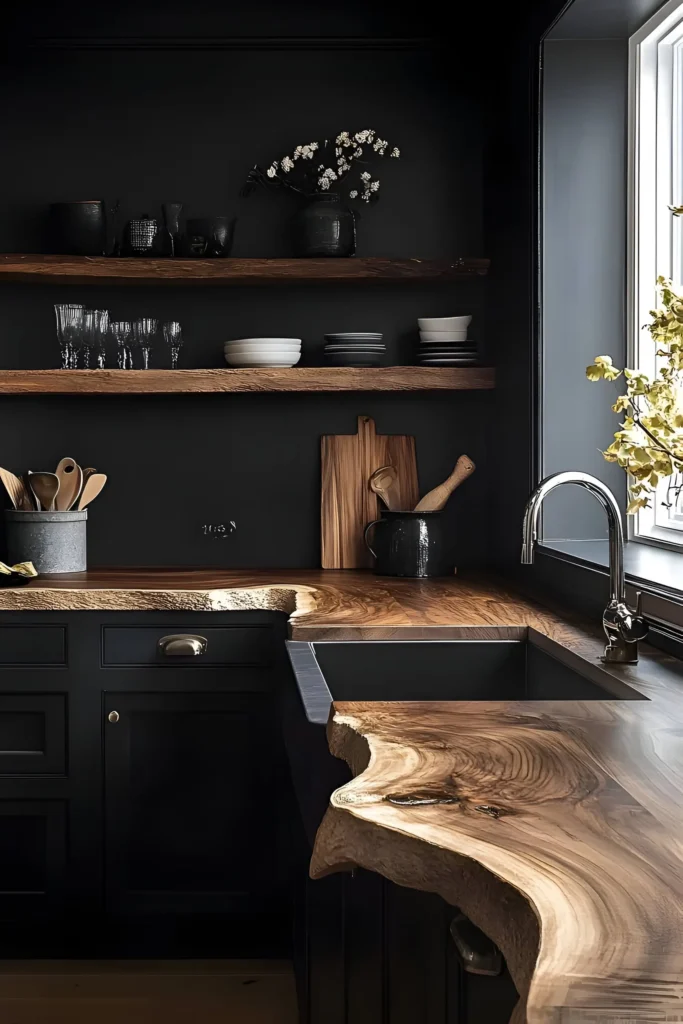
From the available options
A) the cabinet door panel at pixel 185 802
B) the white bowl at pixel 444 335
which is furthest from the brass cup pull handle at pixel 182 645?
the white bowl at pixel 444 335

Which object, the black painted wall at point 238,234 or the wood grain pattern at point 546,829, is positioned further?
the black painted wall at point 238,234

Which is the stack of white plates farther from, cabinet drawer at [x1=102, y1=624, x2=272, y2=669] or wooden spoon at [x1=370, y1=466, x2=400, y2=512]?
cabinet drawer at [x1=102, y1=624, x2=272, y2=669]

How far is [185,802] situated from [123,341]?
131 centimetres

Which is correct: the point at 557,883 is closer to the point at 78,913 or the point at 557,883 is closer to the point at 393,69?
the point at 78,913

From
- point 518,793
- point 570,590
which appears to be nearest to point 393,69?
point 570,590

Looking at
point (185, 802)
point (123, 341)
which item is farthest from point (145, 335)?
point (185, 802)

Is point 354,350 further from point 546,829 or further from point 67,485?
point 546,829

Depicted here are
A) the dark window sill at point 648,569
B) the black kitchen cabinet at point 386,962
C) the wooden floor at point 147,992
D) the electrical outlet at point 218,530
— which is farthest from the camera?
the electrical outlet at point 218,530

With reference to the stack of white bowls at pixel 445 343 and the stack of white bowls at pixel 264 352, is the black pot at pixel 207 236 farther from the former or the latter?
the stack of white bowls at pixel 445 343

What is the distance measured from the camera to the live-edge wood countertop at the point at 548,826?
665 millimetres

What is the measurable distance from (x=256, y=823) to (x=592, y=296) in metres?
1.57

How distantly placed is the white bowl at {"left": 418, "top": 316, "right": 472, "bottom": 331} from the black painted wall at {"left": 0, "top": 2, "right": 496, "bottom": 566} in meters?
0.16

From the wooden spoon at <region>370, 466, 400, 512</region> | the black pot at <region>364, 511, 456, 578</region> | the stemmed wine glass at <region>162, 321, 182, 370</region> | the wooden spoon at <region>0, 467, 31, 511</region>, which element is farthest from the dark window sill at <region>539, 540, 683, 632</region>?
the wooden spoon at <region>0, 467, 31, 511</region>

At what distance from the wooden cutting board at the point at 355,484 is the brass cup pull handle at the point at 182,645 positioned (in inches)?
27.0
